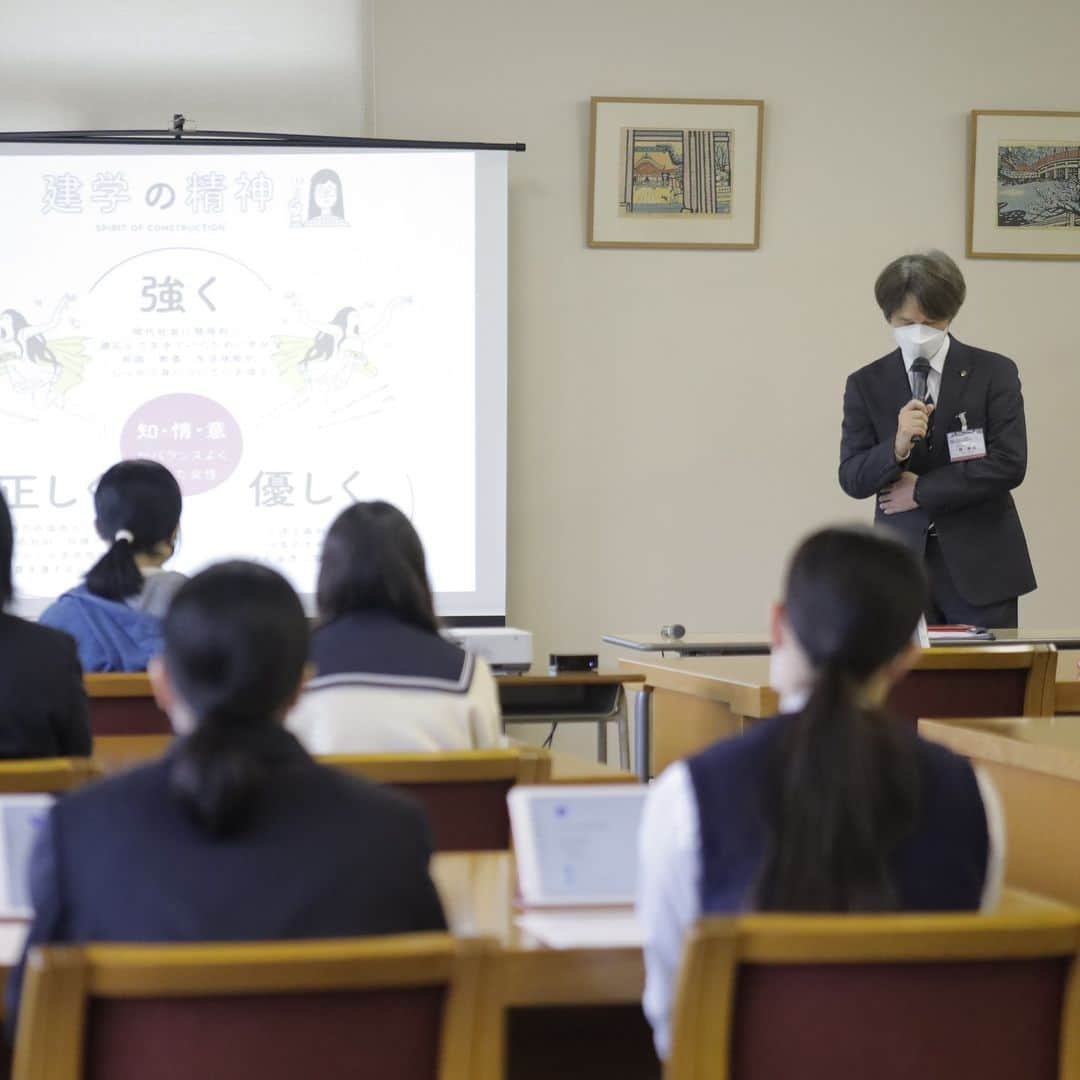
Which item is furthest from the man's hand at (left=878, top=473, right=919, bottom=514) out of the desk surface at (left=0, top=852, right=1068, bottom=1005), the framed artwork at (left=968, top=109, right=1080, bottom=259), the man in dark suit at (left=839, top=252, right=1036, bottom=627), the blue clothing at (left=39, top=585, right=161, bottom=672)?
the desk surface at (left=0, top=852, right=1068, bottom=1005)

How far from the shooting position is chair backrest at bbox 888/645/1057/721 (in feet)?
10.3

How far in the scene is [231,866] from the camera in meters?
1.27

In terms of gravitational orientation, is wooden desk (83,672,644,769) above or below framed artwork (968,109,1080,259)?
below

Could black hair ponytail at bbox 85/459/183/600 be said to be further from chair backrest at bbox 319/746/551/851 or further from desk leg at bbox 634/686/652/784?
chair backrest at bbox 319/746/551/851

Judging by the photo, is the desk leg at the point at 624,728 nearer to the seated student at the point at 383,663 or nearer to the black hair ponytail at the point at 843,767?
the seated student at the point at 383,663

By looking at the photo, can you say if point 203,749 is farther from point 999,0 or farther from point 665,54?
point 999,0

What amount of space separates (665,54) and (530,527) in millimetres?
1814

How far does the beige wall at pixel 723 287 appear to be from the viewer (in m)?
5.80

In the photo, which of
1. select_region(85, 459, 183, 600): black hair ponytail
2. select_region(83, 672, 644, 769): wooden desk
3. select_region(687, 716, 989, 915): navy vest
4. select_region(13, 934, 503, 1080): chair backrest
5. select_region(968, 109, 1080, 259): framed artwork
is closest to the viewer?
select_region(13, 934, 503, 1080): chair backrest

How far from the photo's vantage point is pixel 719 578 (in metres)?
5.96

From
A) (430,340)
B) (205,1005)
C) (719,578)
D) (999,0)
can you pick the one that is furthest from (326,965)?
(999,0)

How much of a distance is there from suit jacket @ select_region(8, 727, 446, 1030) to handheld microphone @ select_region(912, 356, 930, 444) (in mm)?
3359

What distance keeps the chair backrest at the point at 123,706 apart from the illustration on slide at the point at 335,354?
2505 mm

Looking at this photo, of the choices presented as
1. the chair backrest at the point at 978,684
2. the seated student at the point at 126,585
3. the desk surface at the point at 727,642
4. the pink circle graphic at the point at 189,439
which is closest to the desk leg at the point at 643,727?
the desk surface at the point at 727,642
